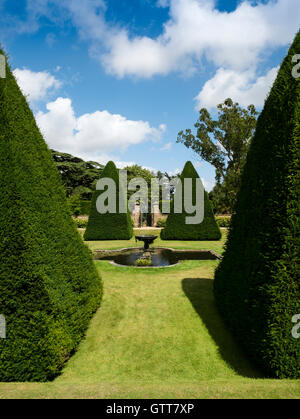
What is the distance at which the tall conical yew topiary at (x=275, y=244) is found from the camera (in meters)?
3.80

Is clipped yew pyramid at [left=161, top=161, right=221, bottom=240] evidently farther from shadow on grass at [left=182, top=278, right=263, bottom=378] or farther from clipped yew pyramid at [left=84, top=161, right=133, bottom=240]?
shadow on grass at [left=182, top=278, right=263, bottom=378]

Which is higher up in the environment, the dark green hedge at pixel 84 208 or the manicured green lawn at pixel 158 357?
the dark green hedge at pixel 84 208

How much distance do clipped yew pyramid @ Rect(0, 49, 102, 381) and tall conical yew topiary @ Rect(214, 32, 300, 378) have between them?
3270 mm

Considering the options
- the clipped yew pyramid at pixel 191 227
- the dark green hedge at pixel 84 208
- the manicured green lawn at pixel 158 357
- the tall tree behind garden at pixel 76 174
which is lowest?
the manicured green lawn at pixel 158 357

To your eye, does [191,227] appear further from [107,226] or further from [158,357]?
[158,357]

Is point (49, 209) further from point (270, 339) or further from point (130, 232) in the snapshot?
point (130, 232)

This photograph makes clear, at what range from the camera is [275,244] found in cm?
400

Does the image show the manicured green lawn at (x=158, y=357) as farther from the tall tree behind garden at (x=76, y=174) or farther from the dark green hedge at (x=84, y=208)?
the tall tree behind garden at (x=76, y=174)

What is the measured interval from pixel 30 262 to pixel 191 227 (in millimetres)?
17889

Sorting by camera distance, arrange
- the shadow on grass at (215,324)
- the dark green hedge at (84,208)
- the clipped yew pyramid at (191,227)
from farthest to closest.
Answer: the dark green hedge at (84,208), the clipped yew pyramid at (191,227), the shadow on grass at (215,324)

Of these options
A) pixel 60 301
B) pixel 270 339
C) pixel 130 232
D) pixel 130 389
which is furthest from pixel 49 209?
pixel 130 232

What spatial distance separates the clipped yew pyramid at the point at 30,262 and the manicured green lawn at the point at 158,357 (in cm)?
36

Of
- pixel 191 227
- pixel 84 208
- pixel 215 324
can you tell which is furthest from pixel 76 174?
pixel 215 324

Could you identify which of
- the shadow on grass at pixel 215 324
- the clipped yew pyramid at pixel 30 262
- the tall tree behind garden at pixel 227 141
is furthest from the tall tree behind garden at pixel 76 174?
the clipped yew pyramid at pixel 30 262
